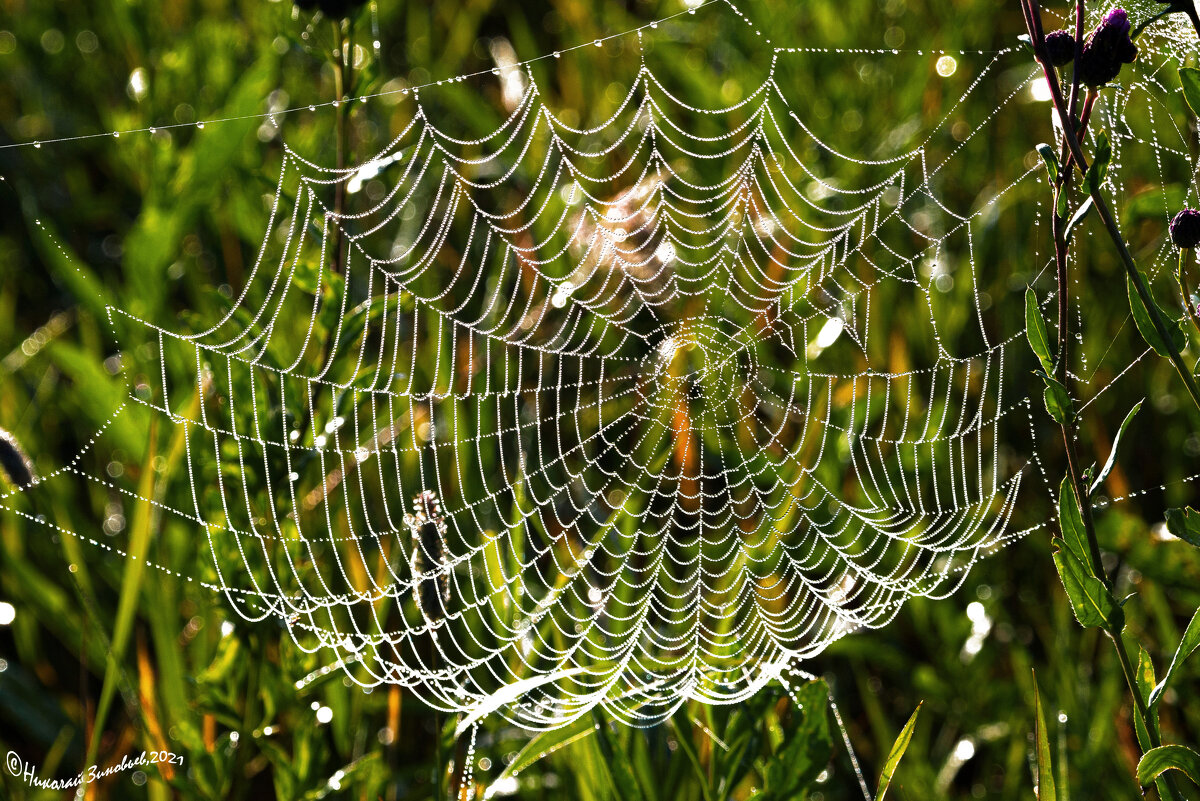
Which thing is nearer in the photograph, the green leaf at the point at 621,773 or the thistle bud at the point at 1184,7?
the thistle bud at the point at 1184,7

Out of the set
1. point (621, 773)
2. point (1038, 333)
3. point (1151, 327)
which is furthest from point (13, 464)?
point (1151, 327)

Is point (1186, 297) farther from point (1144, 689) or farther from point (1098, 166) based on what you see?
point (1144, 689)

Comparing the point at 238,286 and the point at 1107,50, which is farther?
the point at 238,286

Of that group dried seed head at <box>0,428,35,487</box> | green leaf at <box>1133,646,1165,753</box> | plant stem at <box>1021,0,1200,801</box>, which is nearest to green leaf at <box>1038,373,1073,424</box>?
plant stem at <box>1021,0,1200,801</box>

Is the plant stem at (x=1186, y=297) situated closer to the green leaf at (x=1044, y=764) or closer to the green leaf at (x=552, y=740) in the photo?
the green leaf at (x=1044, y=764)

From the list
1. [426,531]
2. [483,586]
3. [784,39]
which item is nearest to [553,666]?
[483,586]

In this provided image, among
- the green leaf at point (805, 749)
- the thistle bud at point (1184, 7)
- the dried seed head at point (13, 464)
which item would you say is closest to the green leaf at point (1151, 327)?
the thistle bud at point (1184, 7)

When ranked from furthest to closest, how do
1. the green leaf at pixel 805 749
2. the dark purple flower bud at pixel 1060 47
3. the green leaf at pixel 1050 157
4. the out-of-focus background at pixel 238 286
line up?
the out-of-focus background at pixel 238 286, the green leaf at pixel 805 749, the dark purple flower bud at pixel 1060 47, the green leaf at pixel 1050 157
